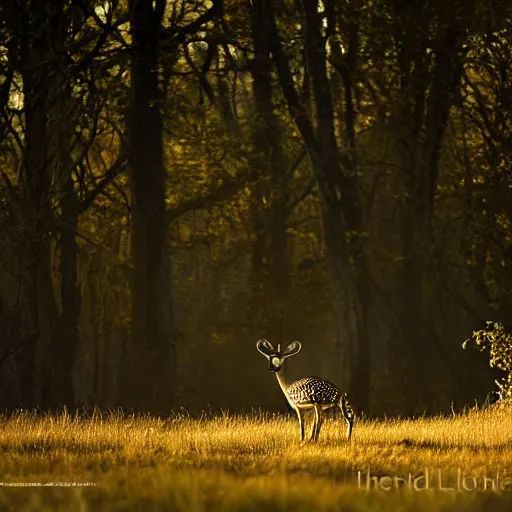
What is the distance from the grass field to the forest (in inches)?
207

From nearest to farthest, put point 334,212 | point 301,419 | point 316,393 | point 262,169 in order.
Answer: point 316,393, point 301,419, point 334,212, point 262,169

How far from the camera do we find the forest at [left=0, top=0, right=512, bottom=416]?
2259 cm

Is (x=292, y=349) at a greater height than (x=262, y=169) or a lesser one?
lesser

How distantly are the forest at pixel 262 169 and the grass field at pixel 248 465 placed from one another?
5.25m

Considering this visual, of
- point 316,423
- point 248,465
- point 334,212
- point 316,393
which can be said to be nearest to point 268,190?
point 334,212

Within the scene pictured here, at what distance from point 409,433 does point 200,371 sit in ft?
75.8

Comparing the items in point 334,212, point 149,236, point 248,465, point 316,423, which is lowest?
point 248,465

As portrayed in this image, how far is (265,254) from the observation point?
3175 centimetres

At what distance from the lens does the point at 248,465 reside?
1238 cm

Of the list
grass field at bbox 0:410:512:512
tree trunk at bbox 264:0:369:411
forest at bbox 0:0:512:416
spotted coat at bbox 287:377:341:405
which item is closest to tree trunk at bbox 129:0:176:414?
forest at bbox 0:0:512:416

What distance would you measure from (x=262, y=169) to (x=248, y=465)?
51.1 ft

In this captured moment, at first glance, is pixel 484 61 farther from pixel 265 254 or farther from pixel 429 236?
pixel 265 254

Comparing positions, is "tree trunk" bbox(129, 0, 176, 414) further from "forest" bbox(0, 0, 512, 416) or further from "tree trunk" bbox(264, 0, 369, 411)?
"tree trunk" bbox(264, 0, 369, 411)

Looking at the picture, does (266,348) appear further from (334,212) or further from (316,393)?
(334,212)
